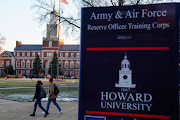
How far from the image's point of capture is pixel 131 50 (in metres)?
2.90

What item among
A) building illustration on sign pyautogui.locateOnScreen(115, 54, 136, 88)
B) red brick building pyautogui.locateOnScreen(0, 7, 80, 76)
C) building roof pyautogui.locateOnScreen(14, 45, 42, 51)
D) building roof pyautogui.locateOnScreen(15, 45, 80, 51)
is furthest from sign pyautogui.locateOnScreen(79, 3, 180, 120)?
building roof pyautogui.locateOnScreen(14, 45, 42, 51)

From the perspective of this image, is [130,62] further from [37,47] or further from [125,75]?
[37,47]

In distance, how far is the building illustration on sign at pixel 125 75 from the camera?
2.88m

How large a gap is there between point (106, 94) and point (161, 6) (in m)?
1.22

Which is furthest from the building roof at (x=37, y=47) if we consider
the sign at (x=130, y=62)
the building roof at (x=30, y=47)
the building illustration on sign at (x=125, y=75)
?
the building illustration on sign at (x=125, y=75)

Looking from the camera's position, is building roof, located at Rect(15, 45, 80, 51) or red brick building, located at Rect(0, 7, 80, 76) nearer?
red brick building, located at Rect(0, 7, 80, 76)

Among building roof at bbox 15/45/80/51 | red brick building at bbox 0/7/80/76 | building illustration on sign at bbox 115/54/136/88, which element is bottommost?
building illustration on sign at bbox 115/54/136/88

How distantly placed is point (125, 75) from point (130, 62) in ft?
0.54

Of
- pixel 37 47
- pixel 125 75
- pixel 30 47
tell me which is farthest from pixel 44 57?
pixel 125 75

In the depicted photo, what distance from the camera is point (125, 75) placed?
290cm

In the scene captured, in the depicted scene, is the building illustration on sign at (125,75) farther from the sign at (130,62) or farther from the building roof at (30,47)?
the building roof at (30,47)

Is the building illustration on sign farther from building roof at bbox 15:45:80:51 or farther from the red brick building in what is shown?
building roof at bbox 15:45:80:51

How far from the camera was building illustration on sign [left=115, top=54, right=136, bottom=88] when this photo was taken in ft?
9.46

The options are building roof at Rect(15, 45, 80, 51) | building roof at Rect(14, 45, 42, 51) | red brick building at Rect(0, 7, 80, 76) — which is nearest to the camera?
red brick building at Rect(0, 7, 80, 76)
